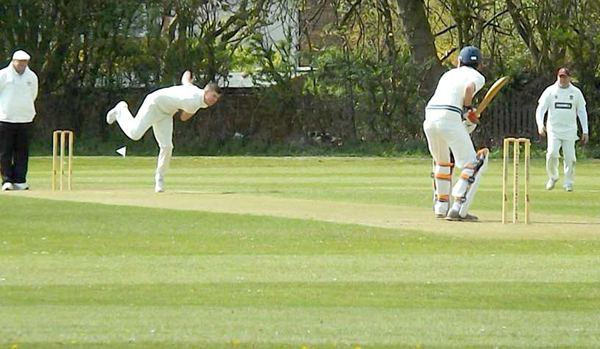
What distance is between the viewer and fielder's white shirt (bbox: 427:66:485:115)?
13812 millimetres

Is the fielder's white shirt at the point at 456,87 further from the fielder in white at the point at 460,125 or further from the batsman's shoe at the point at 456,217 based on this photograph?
the batsman's shoe at the point at 456,217

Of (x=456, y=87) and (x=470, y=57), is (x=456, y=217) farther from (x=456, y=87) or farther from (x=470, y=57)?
(x=470, y=57)

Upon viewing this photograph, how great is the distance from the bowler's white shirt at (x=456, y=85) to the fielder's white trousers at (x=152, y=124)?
15.1 ft

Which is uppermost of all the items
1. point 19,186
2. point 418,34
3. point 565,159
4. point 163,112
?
point 418,34

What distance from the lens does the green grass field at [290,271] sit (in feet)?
25.7

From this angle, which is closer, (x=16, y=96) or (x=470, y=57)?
(x=470, y=57)

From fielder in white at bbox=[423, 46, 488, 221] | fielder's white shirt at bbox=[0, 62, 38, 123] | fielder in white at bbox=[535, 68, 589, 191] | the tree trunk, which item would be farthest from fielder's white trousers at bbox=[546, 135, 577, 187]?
the tree trunk

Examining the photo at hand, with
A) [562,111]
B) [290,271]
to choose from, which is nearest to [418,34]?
[562,111]

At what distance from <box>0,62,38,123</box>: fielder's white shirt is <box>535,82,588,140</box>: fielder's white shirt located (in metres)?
7.07

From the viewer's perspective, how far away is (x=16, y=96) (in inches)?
714

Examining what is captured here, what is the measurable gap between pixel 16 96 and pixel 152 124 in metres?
1.98

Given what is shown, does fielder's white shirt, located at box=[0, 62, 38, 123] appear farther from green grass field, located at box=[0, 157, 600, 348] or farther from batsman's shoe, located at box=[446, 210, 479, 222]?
batsman's shoe, located at box=[446, 210, 479, 222]

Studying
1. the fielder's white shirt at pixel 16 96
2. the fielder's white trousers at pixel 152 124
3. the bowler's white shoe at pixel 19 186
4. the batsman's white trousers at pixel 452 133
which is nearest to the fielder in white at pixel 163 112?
the fielder's white trousers at pixel 152 124

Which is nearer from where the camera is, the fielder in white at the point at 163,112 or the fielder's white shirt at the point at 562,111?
the fielder in white at the point at 163,112
